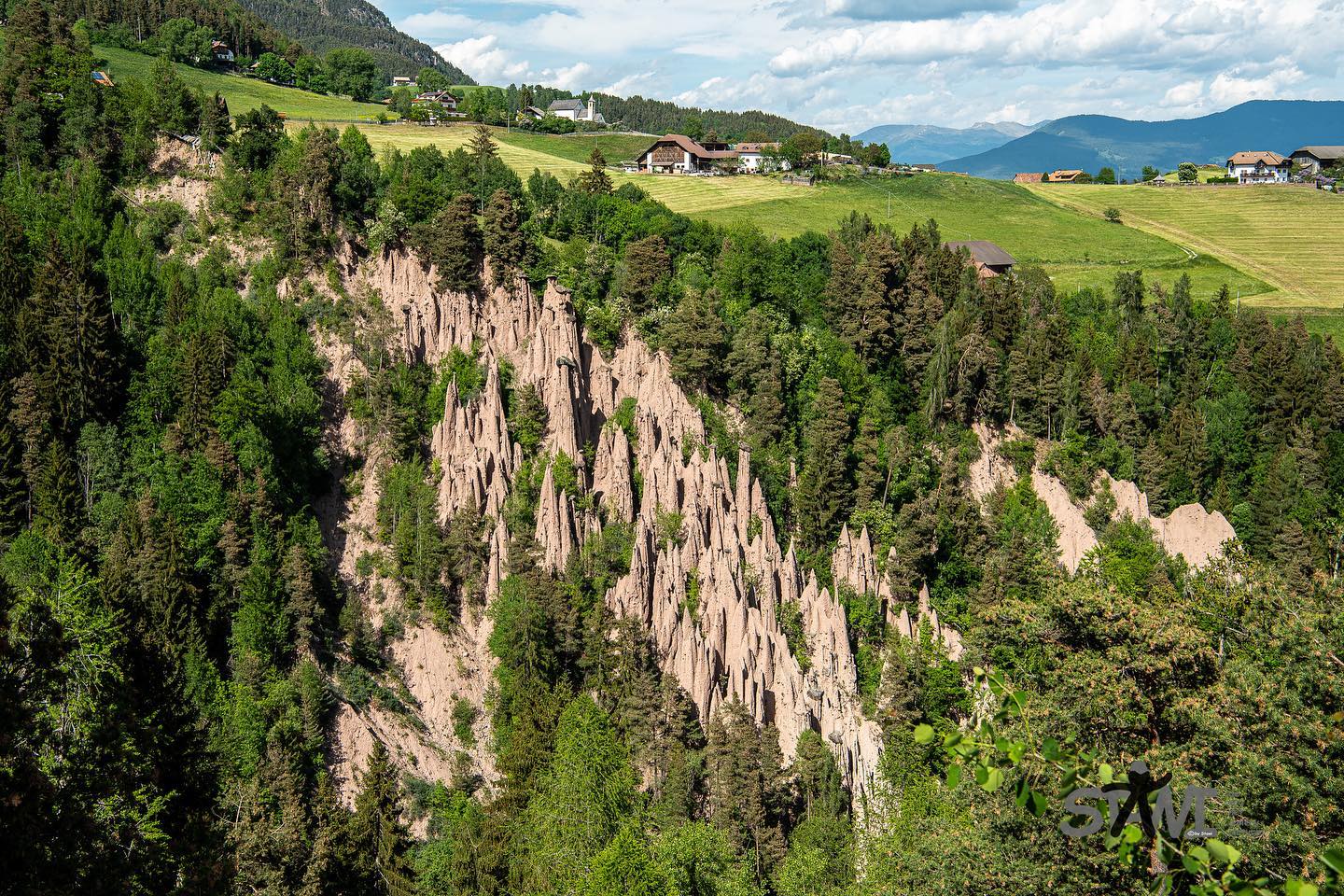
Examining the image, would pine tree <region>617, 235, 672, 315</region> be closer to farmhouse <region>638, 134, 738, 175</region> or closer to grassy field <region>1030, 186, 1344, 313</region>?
farmhouse <region>638, 134, 738, 175</region>

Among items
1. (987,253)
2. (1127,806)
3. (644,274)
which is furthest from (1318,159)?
(1127,806)

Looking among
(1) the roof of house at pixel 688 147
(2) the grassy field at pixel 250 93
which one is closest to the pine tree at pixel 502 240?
(2) the grassy field at pixel 250 93

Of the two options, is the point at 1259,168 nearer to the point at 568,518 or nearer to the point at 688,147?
the point at 688,147

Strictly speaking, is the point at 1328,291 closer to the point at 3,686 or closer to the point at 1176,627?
the point at 1176,627

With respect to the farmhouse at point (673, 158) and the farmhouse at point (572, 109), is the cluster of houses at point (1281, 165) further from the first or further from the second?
the farmhouse at point (572, 109)

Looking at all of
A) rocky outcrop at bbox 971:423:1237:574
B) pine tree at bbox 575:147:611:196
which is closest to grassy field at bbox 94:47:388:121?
pine tree at bbox 575:147:611:196

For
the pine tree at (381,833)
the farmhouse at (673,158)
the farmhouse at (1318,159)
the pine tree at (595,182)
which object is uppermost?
the farmhouse at (1318,159)
